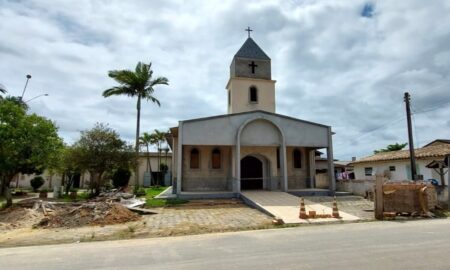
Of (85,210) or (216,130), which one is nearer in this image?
(85,210)

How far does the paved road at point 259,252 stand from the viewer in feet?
20.4

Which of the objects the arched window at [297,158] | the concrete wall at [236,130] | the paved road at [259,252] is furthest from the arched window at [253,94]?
the paved road at [259,252]

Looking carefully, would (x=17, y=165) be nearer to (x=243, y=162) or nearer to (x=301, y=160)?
(x=243, y=162)

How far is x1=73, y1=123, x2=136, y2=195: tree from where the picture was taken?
2281 centimetres

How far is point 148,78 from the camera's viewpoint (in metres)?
28.0

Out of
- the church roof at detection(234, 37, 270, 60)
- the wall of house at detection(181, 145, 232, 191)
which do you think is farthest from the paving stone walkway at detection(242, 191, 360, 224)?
the church roof at detection(234, 37, 270, 60)

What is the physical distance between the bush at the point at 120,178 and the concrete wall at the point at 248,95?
34.4 ft

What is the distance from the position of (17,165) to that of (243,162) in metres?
14.0

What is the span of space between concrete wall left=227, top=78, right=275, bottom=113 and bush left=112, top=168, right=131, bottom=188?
1048cm

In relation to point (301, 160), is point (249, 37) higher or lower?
higher

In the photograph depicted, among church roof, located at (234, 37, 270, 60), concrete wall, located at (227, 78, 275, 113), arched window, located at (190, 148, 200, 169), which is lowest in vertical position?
arched window, located at (190, 148, 200, 169)

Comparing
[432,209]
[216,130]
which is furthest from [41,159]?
[432,209]

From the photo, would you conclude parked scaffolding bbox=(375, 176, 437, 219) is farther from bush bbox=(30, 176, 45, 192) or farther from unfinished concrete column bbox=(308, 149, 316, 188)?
bush bbox=(30, 176, 45, 192)

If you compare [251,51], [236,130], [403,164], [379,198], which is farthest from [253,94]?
[403,164]
